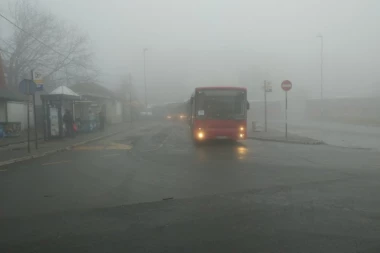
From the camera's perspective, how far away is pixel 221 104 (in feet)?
51.8

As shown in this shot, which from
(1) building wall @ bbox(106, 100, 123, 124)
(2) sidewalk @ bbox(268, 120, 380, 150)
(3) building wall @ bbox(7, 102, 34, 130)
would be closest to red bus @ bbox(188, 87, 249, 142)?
(2) sidewalk @ bbox(268, 120, 380, 150)

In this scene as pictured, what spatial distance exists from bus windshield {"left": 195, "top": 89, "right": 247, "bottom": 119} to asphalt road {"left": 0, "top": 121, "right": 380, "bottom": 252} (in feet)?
18.9

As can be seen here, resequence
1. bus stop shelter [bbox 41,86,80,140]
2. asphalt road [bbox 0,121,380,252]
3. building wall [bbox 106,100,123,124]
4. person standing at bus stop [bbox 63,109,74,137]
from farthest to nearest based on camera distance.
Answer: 1. building wall [bbox 106,100,123,124]
2. person standing at bus stop [bbox 63,109,74,137]
3. bus stop shelter [bbox 41,86,80,140]
4. asphalt road [bbox 0,121,380,252]

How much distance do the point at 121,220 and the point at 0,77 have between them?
25.6m

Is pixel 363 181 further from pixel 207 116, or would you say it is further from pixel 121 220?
pixel 207 116

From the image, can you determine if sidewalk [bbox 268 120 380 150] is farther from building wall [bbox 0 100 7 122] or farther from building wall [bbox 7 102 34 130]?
building wall [bbox 0 100 7 122]

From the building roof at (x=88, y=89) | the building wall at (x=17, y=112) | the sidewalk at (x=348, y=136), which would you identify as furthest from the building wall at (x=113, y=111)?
the sidewalk at (x=348, y=136)

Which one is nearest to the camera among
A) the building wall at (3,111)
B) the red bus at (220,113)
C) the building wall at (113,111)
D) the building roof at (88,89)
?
the red bus at (220,113)

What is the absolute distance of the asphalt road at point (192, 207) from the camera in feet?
13.7

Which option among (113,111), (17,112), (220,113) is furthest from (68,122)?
(113,111)

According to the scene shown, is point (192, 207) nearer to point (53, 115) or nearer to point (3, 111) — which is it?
point (53, 115)

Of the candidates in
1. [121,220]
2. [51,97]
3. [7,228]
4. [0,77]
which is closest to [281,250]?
[121,220]

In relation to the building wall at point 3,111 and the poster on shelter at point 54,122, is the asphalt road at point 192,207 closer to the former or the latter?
the poster on shelter at point 54,122

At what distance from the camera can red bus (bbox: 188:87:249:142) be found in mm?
15695
